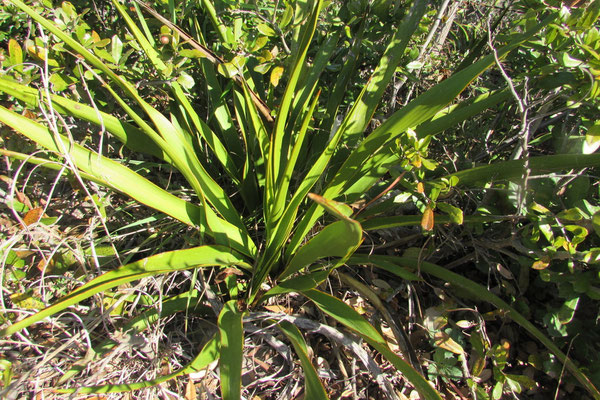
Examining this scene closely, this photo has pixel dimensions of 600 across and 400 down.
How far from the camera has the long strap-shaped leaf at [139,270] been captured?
76 centimetres

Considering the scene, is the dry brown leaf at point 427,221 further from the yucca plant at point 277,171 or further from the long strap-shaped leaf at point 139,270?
the long strap-shaped leaf at point 139,270

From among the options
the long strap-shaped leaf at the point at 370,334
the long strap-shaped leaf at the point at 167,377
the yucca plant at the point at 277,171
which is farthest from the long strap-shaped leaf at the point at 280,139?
the long strap-shaped leaf at the point at 167,377

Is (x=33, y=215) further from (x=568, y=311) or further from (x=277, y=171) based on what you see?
(x=568, y=311)

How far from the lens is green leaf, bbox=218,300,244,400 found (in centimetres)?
89

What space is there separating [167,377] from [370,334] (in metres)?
0.50

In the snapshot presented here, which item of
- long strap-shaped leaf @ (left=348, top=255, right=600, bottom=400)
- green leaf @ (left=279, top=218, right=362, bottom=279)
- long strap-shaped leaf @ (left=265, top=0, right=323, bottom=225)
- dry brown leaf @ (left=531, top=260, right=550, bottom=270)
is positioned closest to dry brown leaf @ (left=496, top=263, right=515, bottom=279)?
long strap-shaped leaf @ (left=348, top=255, right=600, bottom=400)

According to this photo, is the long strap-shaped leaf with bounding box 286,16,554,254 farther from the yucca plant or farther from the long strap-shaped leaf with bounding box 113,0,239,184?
the long strap-shaped leaf with bounding box 113,0,239,184

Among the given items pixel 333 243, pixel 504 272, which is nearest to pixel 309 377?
pixel 333 243

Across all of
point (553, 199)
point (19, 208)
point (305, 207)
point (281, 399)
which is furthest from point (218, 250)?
point (553, 199)

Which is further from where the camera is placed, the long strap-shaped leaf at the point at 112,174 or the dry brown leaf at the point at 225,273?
the dry brown leaf at the point at 225,273

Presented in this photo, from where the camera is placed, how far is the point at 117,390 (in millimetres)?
963

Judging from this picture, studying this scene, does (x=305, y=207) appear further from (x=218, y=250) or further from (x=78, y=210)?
(x=78, y=210)

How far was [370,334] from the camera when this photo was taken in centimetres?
92

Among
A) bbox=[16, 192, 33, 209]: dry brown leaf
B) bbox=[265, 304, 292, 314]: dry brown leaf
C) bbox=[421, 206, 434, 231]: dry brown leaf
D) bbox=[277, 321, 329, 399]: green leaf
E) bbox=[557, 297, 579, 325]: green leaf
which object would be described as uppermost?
bbox=[421, 206, 434, 231]: dry brown leaf
